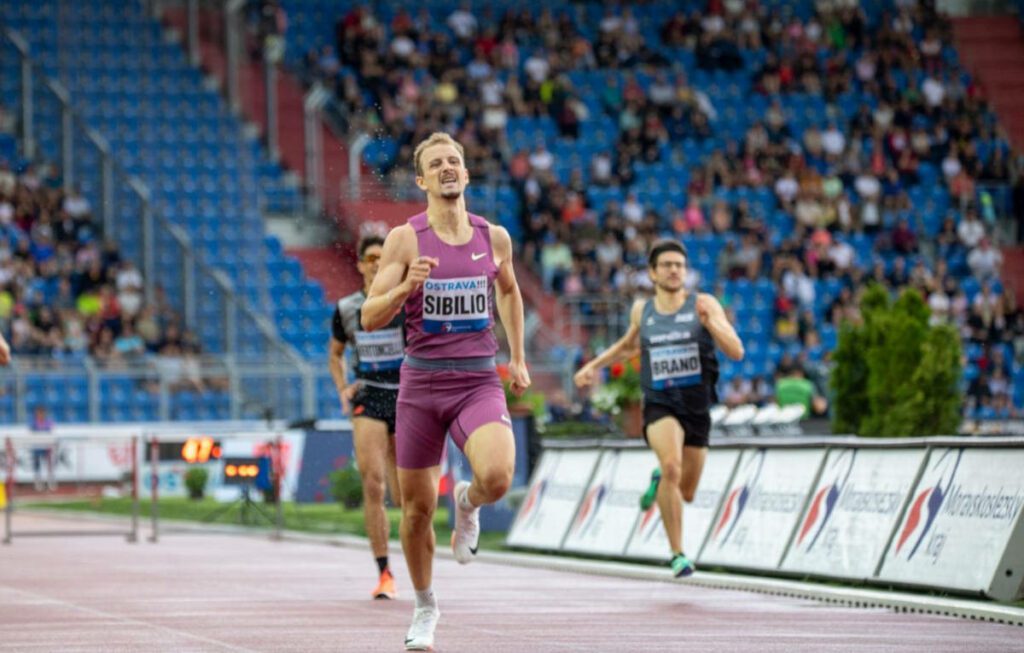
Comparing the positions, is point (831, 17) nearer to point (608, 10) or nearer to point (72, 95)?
point (608, 10)

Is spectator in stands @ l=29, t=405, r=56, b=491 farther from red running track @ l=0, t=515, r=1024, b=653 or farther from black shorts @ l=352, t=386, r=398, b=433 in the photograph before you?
black shorts @ l=352, t=386, r=398, b=433

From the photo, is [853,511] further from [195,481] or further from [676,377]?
[195,481]

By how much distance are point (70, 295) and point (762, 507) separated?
21955mm

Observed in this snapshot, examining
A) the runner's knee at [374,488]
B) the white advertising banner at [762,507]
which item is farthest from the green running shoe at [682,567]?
the runner's knee at [374,488]

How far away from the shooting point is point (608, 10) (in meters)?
47.1

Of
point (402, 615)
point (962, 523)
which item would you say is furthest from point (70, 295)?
point (962, 523)

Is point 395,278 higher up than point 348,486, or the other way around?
point 395,278

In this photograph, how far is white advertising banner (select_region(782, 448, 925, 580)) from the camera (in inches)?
543

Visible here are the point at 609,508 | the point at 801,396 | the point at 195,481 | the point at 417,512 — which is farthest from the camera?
the point at 195,481

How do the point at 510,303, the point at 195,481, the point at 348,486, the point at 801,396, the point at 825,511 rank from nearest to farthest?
the point at 510,303 → the point at 825,511 → the point at 348,486 → the point at 801,396 → the point at 195,481

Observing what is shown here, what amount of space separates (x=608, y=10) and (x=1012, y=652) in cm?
3857

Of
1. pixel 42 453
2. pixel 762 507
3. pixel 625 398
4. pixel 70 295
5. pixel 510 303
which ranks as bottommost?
pixel 42 453

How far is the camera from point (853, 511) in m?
14.2

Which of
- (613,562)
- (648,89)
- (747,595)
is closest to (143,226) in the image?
(648,89)
